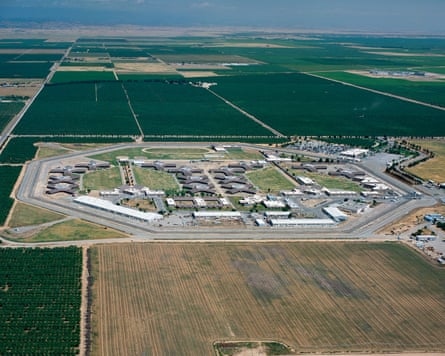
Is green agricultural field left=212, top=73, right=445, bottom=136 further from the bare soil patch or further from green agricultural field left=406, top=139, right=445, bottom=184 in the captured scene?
the bare soil patch

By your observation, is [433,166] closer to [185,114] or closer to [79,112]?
[185,114]

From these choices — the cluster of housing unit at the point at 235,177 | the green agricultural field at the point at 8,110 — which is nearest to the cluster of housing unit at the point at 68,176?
the cluster of housing unit at the point at 235,177

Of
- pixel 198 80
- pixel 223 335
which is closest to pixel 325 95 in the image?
pixel 198 80

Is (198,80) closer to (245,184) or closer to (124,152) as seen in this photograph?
(124,152)

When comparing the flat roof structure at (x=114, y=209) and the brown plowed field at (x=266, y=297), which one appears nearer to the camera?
the brown plowed field at (x=266, y=297)

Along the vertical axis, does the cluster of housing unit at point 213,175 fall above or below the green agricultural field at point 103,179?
above

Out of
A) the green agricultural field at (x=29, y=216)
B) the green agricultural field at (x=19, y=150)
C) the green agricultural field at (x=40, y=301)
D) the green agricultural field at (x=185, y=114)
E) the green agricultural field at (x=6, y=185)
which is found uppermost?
the green agricultural field at (x=185, y=114)

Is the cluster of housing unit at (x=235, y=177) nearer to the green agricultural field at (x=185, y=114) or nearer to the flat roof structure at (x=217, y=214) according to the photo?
the flat roof structure at (x=217, y=214)
